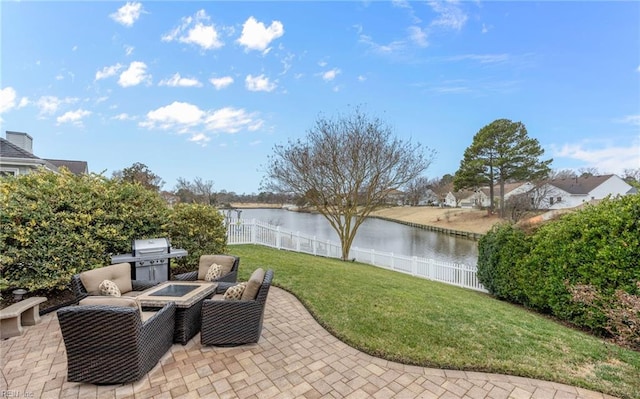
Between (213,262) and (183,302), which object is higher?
(213,262)

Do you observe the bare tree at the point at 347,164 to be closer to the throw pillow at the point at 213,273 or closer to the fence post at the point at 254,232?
the fence post at the point at 254,232

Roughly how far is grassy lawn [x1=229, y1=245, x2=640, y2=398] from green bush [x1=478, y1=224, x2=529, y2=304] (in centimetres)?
203

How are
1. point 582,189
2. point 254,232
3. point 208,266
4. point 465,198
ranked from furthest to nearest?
point 465,198 < point 582,189 < point 254,232 < point 208,266

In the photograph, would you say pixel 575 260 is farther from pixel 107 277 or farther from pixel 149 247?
pixel 107 277

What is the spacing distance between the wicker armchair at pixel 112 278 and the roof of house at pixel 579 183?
139 ft

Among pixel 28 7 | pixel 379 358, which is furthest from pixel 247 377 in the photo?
pixel 28 7

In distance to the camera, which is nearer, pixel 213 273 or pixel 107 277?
pixel 107 277

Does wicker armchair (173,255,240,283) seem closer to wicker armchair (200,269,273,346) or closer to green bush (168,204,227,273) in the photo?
green bush (168,204,227,273)

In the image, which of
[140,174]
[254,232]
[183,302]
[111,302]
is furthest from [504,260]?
[140,174]

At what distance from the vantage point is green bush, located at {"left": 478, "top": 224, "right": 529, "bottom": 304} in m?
6.36

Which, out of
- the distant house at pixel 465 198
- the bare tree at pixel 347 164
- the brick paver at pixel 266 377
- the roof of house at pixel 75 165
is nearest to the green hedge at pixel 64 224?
the brick paver at pixel 266 377

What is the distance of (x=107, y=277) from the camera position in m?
3.94

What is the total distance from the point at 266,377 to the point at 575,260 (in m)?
5.65

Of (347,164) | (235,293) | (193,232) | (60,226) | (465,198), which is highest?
(347,164)
